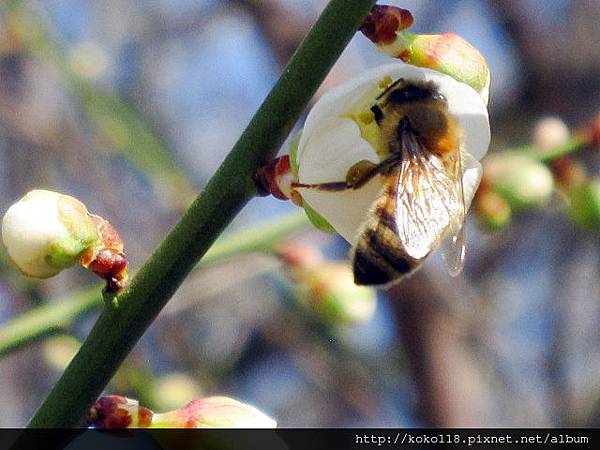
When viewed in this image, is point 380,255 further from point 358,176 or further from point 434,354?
point 434,354

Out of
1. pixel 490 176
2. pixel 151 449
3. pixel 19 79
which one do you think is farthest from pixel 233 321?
pixel 151 449

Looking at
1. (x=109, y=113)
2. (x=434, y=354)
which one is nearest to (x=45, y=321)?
(x=109, y=113)

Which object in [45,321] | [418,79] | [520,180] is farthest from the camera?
[520,180]

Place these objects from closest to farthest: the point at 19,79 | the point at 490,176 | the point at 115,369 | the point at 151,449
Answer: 1. the point at 115,369
2. the point at 151,449
3. the point at 490,176
4. the point at 19,79

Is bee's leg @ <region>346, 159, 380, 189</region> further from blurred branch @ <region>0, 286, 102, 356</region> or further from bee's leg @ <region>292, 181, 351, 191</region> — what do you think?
blurred branch @ <region>0, 286, 102, 356</region>

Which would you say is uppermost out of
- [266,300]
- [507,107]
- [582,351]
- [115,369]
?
[507,107]

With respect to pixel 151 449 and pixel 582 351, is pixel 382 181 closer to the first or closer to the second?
pixel 151 449

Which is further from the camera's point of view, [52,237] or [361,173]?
[361,173]

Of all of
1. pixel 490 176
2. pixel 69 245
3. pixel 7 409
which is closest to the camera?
pixel 69 245
